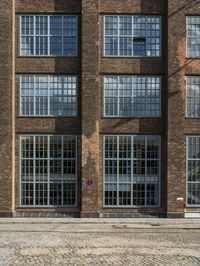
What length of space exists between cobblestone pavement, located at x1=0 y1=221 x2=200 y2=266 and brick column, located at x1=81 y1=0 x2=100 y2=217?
3716 millimetres

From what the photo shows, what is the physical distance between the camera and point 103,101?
32875mm

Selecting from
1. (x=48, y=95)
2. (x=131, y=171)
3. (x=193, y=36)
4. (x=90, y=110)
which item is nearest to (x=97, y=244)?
(x=131, y=171)

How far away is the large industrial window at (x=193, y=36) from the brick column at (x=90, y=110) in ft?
17.3

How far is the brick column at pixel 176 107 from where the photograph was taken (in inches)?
1268

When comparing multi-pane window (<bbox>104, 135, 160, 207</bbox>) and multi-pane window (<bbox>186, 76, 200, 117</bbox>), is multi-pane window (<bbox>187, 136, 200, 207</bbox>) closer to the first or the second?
multi-pane window (<bbox>186, 76, 200, 117</bbox>)

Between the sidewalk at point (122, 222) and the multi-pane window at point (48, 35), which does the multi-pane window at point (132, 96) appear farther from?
the sidewalk at point (122, 222)

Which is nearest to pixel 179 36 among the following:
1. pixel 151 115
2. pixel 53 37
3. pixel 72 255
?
pixel 151 115

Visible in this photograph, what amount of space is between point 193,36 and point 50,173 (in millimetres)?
11178

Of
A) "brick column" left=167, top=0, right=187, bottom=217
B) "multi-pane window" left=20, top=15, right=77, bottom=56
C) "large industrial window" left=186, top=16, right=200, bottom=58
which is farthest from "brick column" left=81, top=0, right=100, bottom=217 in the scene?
"large industrial window" left=186, top=16, right=200, bottom=58

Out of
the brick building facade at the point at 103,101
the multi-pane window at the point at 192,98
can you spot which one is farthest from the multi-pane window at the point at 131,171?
the multi-pane window at the point at 192,98

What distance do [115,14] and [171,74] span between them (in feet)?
15.4

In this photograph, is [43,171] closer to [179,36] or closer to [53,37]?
[53,37]

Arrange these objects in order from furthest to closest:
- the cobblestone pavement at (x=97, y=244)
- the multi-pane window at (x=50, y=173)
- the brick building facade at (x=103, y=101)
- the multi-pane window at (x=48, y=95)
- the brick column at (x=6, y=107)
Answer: the multi-pane window at (x=48, y=95) → the multi-pane window at (x=50, y=173) → the brick building facade at (x=103, y=101) → the brick column at (x=6, y=107) → the cobblestone pavement at (x=97, y=244)

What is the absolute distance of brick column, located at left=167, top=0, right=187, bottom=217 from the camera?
106ft
